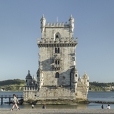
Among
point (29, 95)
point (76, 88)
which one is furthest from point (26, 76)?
point (76, 88)

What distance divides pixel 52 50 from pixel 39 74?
724cm

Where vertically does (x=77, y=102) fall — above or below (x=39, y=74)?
below

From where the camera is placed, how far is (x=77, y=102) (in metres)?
86.2

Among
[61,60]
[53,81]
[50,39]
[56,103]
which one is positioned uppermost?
[50,39]

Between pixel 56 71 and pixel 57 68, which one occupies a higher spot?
pixel 57 68

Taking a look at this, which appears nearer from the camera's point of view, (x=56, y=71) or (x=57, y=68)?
(x=57, y=68)

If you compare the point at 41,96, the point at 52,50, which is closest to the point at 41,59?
the point at 52,50

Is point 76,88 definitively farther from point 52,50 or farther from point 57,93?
point 52,50

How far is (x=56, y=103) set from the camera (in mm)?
84000

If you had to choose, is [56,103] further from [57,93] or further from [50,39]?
→ [50,39]

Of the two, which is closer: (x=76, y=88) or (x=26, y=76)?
(x=76, y=88)

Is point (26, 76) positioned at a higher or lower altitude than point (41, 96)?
higher

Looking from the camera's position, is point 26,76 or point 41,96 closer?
point 41,96

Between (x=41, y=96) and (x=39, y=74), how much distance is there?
577 cm
